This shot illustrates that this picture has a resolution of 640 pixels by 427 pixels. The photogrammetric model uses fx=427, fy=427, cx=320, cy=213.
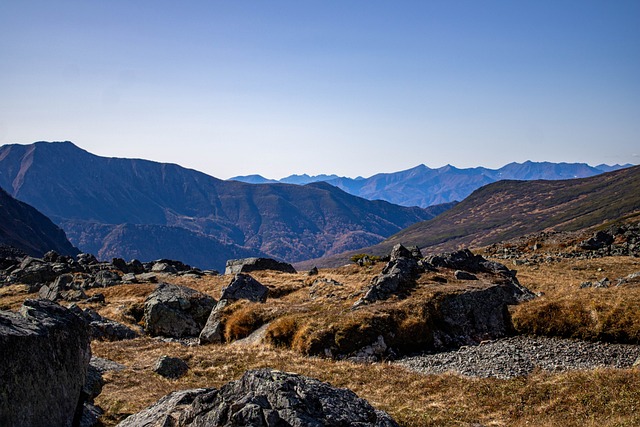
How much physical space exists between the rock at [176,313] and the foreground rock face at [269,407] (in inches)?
950

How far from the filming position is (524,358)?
23.3 metres

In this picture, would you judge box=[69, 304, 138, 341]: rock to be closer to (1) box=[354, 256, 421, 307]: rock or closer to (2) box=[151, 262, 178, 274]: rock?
(1) box=[354, 256, 421, 307]: rock

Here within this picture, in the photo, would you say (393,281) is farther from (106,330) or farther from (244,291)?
(106,330)

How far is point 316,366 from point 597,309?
687 inches

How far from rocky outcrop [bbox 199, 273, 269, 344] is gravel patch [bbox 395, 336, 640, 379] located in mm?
15139

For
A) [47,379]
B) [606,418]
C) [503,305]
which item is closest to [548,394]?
[606,418]

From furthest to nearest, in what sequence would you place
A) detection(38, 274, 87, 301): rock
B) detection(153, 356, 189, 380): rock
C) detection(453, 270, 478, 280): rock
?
detection(38, 274, 87, 301): rock → detection(453, 270, 478, 280): rock → detection(153, 356, 189, 380): rock

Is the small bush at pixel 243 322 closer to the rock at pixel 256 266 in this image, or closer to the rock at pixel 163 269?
the rock at pixel 256 266

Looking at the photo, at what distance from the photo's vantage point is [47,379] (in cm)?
1335

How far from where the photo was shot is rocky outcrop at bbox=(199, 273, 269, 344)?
108 feet

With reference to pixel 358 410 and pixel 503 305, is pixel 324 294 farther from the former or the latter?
pixel 358 410

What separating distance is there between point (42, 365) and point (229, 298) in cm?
2452

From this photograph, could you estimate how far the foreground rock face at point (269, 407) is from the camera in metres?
11.0

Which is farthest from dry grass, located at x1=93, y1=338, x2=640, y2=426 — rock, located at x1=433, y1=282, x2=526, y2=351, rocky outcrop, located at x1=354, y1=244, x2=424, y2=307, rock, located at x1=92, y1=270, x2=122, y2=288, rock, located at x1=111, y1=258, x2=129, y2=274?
rock, located at x1=111, y1=258, x2=129, y2=274
